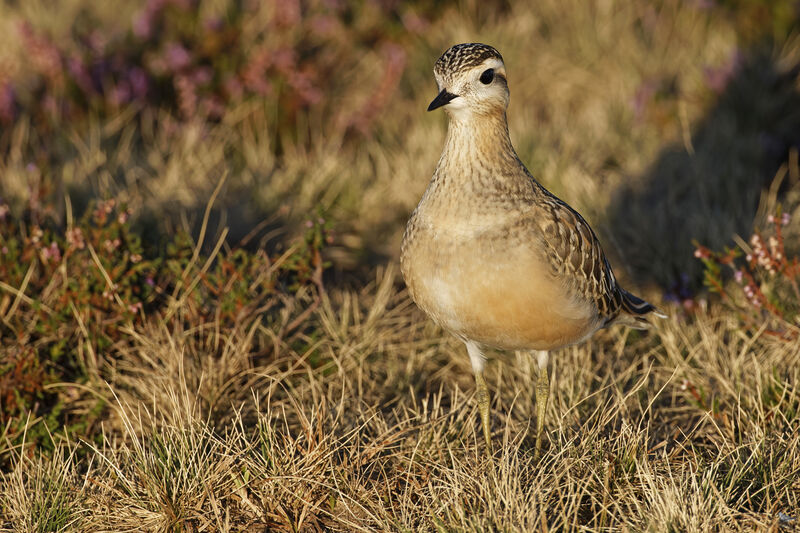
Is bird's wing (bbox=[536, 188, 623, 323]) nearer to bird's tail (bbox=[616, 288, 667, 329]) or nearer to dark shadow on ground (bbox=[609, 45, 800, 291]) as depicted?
bird's tail (bbox=[616, 288, 667, 329])

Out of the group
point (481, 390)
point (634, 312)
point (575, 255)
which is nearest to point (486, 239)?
point (575, 255)

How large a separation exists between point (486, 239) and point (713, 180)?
3.39 meters

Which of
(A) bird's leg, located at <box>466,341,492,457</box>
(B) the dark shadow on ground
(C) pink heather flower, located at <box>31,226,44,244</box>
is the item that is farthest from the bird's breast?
(C) pink heather flower, located at <box>31,226,44,244</box>

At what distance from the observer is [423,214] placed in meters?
3.94

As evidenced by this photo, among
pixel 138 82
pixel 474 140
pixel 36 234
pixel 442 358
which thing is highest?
pixel 474 140

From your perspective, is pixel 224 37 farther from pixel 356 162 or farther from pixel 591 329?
pixel 591 329

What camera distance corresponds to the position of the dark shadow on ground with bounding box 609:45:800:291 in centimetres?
591

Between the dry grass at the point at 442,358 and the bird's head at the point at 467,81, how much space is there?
4.70ft

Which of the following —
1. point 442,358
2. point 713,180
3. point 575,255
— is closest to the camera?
point 575,255

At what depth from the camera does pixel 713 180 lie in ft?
21.4

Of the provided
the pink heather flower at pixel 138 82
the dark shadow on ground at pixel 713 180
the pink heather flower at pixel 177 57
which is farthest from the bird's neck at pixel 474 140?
the pink heather flower at pixel 138 82

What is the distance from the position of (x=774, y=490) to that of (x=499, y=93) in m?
2.04

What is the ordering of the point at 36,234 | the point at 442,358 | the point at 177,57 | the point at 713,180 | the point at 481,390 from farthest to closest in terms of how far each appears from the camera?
the point at 177,57 < the point at 713,180 < the point at 442,358 < the point at 36,234 < the point at 481,390

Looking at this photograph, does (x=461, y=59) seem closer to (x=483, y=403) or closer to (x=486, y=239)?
(x=486, y=239)
